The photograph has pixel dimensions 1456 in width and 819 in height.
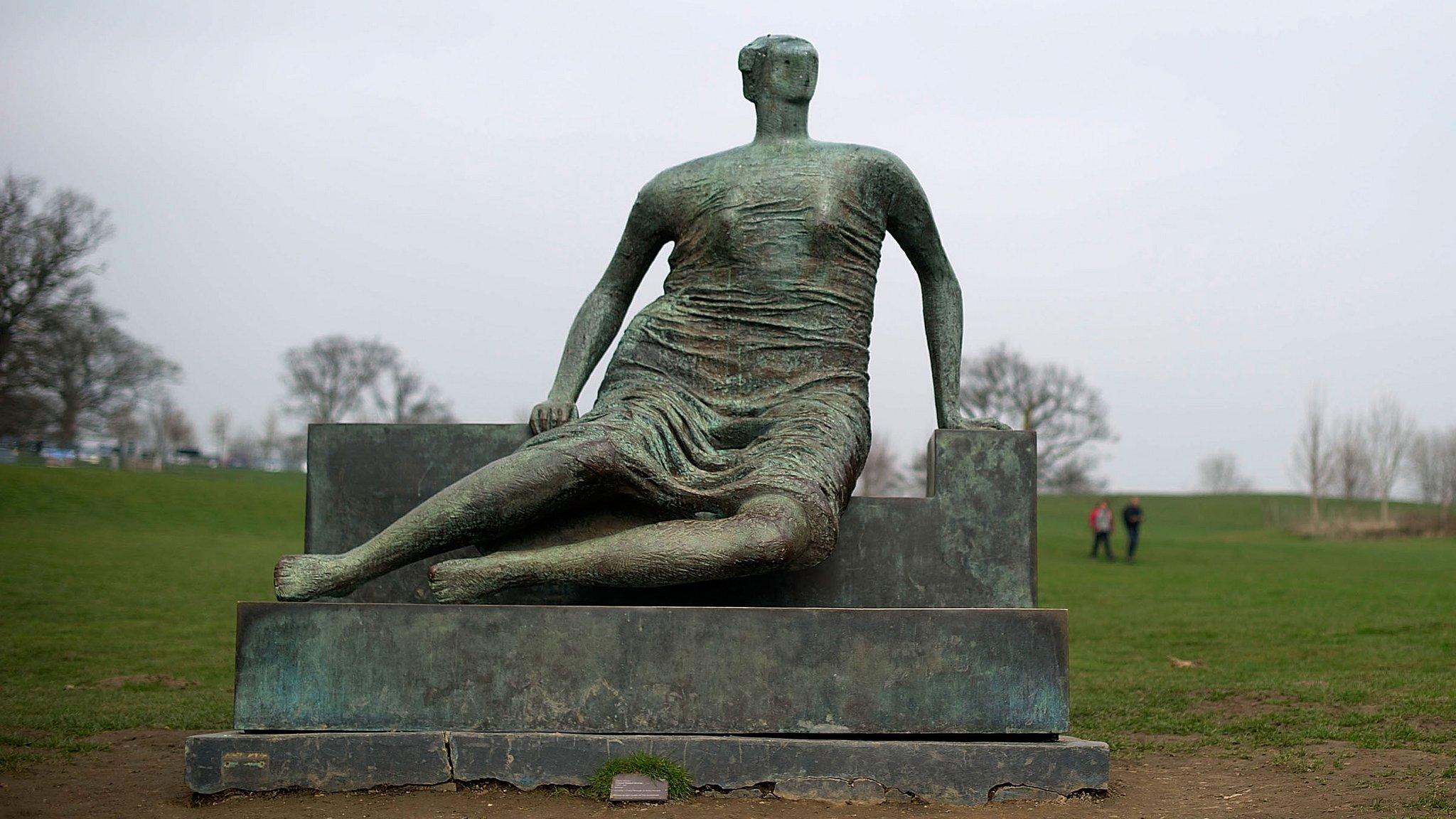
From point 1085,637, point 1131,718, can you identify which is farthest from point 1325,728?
point 1085,637

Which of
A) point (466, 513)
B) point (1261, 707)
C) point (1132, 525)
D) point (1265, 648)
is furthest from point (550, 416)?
point (1132, 525)

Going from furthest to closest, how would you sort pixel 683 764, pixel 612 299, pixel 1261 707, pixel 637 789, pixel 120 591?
pixel 120 591
pixel 1261 707
pixel 612 299
pixel 683 764
pixel 637 789

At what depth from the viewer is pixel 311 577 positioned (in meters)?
4.79

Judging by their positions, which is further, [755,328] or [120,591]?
[120,591]

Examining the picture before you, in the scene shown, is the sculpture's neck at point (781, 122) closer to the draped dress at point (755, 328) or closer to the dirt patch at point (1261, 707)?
the draped dress at point (755, 328)

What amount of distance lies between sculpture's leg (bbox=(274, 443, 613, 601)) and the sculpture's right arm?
2.24 feet

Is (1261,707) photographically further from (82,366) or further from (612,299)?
(82,366)

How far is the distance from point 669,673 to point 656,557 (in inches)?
15.2

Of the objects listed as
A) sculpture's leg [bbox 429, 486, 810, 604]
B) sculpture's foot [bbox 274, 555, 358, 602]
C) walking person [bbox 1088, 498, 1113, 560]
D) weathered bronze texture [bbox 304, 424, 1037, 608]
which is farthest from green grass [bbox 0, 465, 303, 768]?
walking person [bbox 1088, 498, 1113, 560]

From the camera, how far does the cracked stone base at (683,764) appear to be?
174 inches

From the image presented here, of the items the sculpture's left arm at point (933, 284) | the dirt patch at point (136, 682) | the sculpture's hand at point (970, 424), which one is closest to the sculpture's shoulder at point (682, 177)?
the sculpture's left arm at point (933, 284)

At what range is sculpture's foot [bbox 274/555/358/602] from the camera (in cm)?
477

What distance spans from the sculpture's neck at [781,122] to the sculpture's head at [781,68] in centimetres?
2

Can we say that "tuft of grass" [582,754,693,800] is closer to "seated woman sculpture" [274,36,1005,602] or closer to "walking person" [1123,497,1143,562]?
"seated woman sculpture" [274,36,1005,602]
